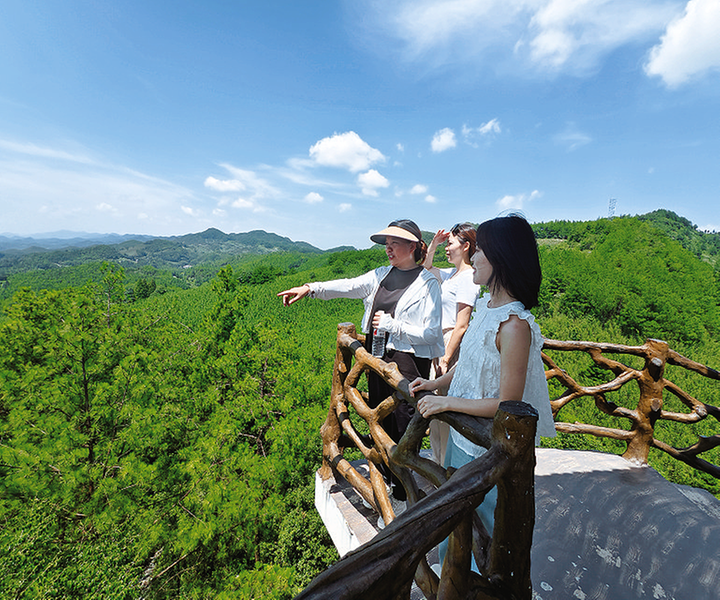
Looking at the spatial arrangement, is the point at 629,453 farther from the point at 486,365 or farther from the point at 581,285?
the point at 581,285

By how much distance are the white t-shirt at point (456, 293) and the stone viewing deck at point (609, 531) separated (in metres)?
1.69

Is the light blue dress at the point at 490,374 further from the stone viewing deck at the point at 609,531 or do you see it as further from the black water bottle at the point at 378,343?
the stone viewing deck at the point at 609,531

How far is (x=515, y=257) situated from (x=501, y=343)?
0.36 meters

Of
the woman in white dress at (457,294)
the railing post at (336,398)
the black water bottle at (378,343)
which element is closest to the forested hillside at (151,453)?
the railing post at (336,398)

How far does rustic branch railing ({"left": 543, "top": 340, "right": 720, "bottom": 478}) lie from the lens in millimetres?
3023

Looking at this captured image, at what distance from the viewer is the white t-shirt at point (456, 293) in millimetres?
2766

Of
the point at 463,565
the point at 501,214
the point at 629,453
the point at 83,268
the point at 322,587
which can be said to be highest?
the point at 501,214

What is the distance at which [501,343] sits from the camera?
128cm

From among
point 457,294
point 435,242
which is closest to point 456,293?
point 457,294

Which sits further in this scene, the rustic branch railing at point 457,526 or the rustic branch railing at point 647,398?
the rustic branch railing at point 647,398

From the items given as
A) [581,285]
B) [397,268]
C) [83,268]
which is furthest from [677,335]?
[83,268]

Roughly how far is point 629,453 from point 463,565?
337cm

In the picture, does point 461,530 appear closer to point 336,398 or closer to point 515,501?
point 515,501

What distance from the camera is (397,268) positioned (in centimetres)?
262
